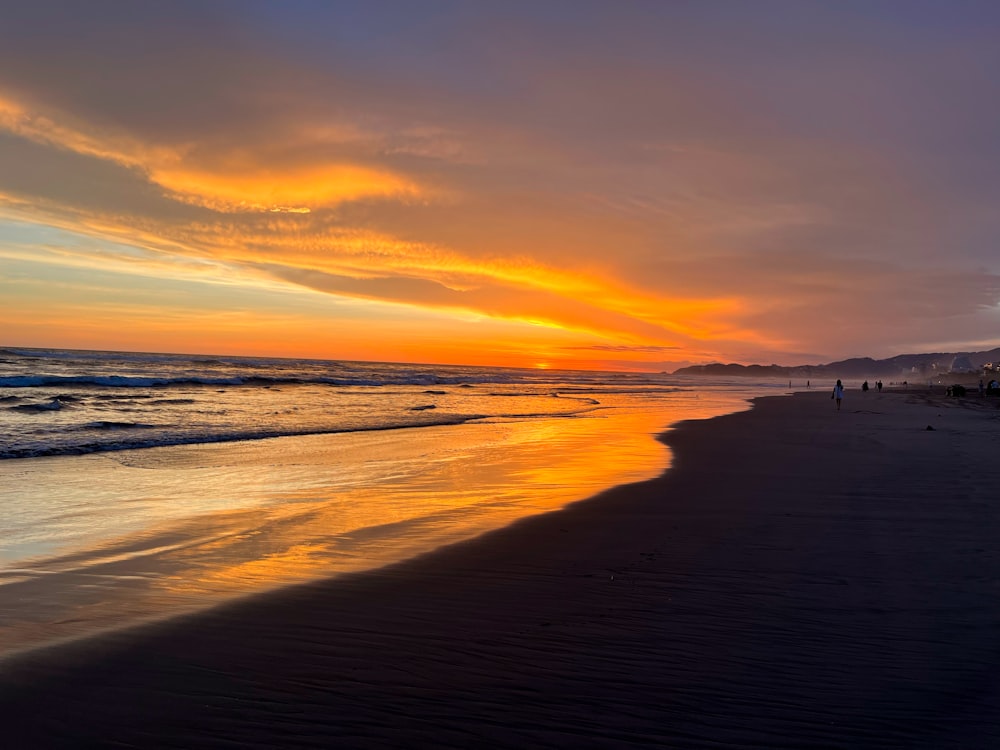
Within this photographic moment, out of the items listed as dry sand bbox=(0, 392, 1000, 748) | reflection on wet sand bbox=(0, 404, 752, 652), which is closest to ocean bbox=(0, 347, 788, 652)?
reflection on wet sand bbox=(0, 404, 752, 652)

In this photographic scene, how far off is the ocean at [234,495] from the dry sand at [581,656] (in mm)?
799

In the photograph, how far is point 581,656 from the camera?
457cm

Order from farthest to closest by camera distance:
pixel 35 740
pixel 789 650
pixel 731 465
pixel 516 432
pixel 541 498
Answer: pixel 516 432, pixel 731 465, pixel 541 498, pixel 789 650, pixel 35 740

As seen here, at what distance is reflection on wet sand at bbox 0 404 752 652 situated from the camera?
5.90 metres

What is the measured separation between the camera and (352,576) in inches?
254

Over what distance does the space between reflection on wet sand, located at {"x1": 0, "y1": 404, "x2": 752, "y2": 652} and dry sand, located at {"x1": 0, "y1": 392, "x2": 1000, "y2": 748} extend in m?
0.70

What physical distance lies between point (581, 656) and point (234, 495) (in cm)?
799

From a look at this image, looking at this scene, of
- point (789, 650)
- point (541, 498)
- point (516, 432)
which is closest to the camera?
point (789, 650)

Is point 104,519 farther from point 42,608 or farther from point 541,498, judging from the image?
point 541,498

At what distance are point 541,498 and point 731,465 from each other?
19.7ft

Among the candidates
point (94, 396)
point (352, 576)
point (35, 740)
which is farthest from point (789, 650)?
point (94, 396)

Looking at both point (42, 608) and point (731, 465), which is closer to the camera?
point (42, 608)

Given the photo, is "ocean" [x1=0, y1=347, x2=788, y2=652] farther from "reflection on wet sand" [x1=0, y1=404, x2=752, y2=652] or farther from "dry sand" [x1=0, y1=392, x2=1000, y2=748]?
"dry sand" [x1=0, y1=392, x2=1000, y2=748]

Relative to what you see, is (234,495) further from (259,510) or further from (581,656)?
(581,656)
